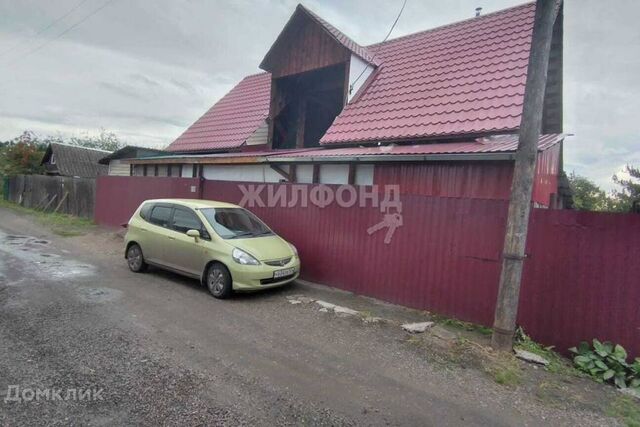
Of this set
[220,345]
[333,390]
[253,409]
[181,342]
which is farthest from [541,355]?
[181,342]

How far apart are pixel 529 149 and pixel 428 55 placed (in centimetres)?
725

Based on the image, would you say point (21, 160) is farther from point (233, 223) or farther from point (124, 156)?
point (233, 223)

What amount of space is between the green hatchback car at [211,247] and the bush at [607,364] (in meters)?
4.38

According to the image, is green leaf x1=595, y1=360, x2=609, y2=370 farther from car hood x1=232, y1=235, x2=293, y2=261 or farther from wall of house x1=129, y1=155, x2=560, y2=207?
car hood x1=232, y1=235, x2=293, y2=261

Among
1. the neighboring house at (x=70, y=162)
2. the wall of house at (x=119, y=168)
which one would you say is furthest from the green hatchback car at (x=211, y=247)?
the neighboring house at (x=70, y=162)

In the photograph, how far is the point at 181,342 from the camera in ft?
13.8

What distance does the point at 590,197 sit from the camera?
2564cm

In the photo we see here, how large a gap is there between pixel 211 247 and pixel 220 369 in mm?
2886

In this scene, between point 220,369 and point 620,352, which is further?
point 620,352

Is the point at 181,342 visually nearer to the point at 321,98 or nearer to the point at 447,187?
the point at 447,187

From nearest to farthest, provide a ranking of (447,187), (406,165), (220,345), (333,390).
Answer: (333,390), (220,345), (447,187), (406,165)

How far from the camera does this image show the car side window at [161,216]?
7133mm

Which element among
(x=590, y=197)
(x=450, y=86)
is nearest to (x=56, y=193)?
(x=450, y=86)

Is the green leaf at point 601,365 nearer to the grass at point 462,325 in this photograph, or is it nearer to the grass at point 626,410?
the grass at point 626,410
